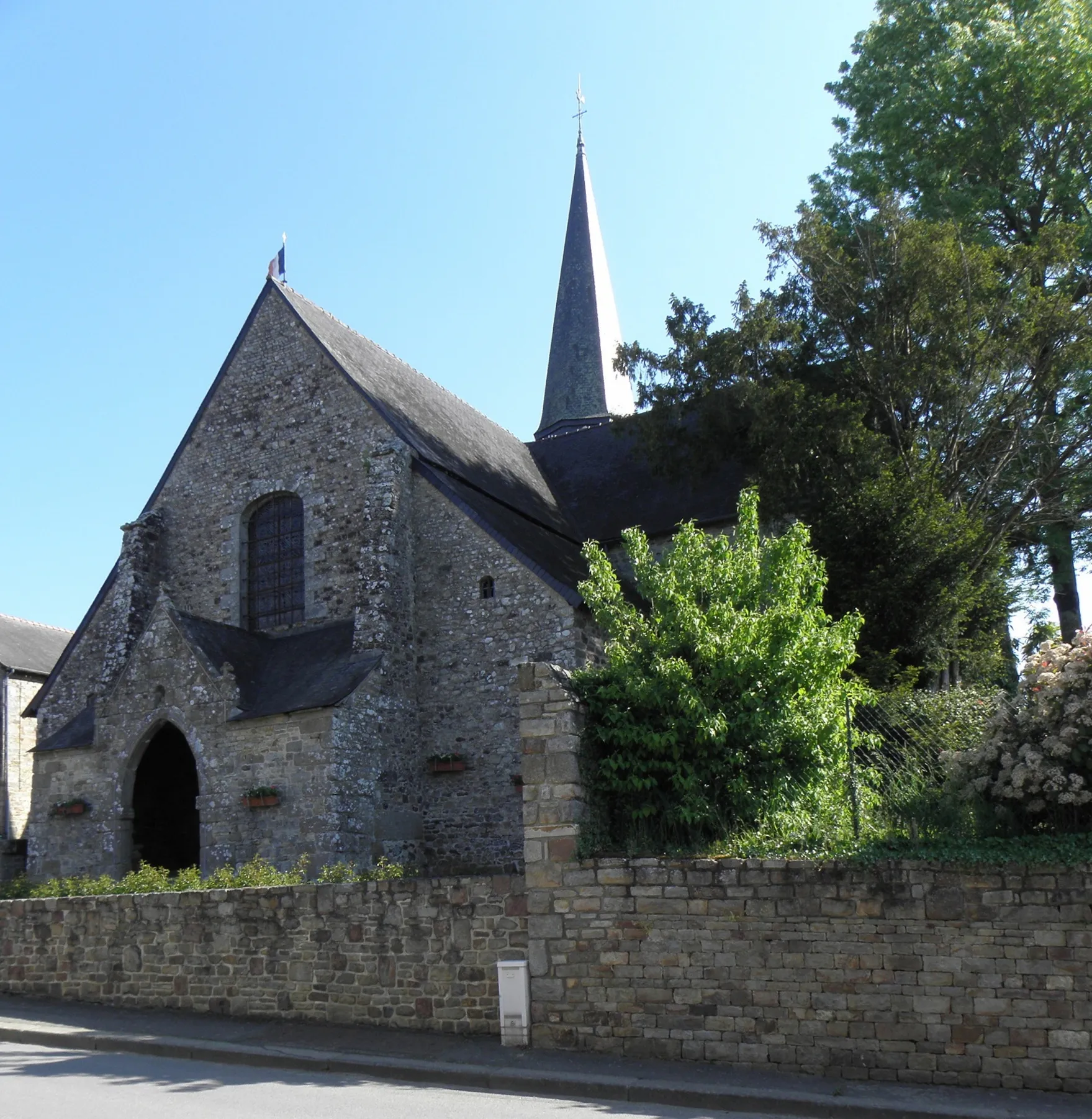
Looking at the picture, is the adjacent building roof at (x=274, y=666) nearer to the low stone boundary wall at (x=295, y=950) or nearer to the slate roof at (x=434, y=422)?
the slate roof at (x=434, y=422)

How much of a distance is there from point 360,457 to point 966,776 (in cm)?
1309

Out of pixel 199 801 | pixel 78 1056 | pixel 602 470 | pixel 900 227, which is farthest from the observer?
pixel 602 470

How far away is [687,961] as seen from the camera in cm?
931

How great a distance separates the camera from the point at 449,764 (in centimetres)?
1794

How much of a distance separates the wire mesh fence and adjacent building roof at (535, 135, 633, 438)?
2054 centimetres

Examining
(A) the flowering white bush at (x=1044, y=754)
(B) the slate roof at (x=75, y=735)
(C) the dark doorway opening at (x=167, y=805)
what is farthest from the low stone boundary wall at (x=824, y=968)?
(B) the slate roof at (x=75, y=735)

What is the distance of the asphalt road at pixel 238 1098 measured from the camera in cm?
769

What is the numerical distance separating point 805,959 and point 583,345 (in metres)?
26.5

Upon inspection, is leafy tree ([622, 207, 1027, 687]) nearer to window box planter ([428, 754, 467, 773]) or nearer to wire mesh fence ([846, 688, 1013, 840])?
wire mesh fence ([846, 688, 1013, 840])

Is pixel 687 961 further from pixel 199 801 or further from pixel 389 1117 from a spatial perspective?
pixel 199 801

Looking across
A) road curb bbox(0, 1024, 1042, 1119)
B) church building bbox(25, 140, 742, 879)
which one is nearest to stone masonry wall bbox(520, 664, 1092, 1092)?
road curb bbox(0, 1024, 1042, 1119)

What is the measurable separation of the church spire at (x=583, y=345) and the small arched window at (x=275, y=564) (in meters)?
12.4

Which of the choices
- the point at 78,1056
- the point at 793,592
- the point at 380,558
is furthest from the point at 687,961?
the point at 380,558

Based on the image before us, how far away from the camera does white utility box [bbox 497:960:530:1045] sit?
980 cm
